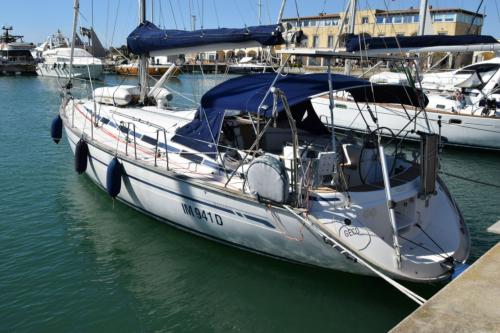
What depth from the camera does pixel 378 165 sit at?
8469 mm

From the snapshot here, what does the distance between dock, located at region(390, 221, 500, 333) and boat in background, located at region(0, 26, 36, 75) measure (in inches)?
2692

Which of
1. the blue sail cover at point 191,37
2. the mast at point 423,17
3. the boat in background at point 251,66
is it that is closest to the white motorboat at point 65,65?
the boat in background at point 251,66

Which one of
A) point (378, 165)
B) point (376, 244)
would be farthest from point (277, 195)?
point (378, 165)

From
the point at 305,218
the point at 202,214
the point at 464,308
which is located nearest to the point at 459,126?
the point at 202,214

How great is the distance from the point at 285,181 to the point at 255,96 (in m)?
1.79

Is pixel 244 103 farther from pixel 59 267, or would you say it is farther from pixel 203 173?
pixel 59 267

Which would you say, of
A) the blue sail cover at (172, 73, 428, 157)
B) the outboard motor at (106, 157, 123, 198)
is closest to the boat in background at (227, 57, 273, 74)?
the blue sail cover at (172, 73, 428, 157)

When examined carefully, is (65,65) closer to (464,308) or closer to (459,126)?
(459,126)

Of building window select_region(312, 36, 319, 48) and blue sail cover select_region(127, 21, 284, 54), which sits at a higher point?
building window select_region(312, 36, 319, 48)

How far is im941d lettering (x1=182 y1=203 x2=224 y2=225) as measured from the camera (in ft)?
27.0

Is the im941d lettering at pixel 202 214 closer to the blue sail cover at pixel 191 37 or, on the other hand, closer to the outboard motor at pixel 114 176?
the outboard motor at pixel 114 176

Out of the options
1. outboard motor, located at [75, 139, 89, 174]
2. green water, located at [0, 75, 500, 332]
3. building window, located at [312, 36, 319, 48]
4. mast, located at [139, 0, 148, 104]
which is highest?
building window, located at [312, 36, 319, 48]

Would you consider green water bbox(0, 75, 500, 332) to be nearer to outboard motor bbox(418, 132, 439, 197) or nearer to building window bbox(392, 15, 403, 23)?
outboard motor bbox(418, 132, 439, 197)

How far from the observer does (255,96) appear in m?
8.02
